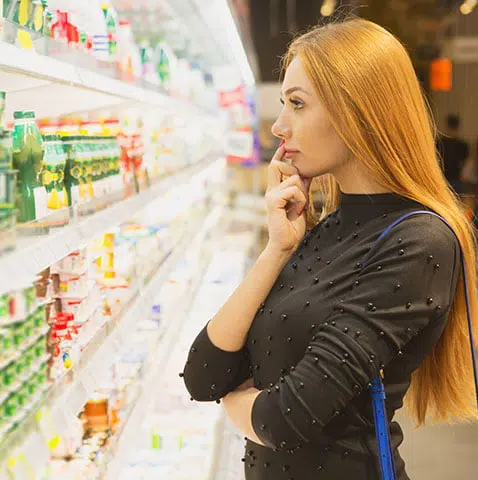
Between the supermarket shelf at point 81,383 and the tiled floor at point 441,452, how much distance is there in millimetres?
1530

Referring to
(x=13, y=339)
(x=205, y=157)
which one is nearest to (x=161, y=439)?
(x=13, y=339)

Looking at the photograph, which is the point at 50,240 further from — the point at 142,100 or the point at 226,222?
the point at 226,222

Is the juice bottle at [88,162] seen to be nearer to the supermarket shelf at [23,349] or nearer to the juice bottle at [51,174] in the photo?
the juice bottle at [51,174]

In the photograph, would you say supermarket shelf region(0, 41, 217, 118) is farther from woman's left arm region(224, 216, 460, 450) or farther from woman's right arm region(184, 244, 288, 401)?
woman's left arm region(224, 216, 460, 450)

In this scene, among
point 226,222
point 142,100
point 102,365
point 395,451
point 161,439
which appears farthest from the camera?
point 226,222

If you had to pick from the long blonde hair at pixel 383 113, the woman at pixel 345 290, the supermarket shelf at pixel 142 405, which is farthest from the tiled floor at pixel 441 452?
the long blonde hair at pixel 383 113

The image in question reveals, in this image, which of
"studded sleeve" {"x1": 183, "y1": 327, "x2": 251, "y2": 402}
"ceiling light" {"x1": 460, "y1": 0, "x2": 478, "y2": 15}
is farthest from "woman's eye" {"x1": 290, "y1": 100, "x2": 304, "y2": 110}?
"ceiling light" {"x1": 460, "y1": 0, "x2": 478, "y2": 15}

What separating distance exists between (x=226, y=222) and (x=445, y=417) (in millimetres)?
5892

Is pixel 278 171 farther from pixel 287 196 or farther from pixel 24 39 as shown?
pixel 24 39

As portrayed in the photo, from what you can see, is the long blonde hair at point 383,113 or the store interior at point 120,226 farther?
the long blonde hair at point 383,113

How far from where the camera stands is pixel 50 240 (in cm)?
140

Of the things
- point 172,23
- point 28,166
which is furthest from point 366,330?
point 172,23

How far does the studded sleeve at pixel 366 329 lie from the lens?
131 centimetres

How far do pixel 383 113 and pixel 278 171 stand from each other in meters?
0.29
